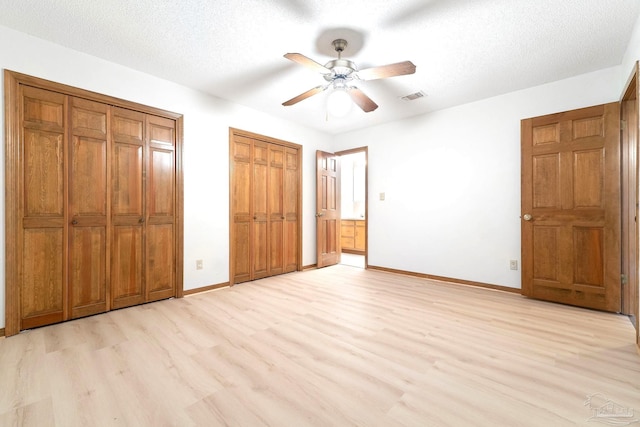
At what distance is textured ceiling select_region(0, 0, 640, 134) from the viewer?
207cm

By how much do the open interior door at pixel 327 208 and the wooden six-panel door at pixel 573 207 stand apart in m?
2.99

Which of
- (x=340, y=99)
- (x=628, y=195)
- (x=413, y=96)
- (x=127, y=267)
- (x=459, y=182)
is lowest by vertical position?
(x=127, y=267)

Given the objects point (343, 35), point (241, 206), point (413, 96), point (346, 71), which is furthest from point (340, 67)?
point (241, 206)

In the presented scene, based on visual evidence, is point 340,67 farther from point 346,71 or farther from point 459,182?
point 459,182

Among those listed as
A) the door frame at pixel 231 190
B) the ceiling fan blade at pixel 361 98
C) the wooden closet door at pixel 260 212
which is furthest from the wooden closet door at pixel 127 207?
the ceiling fan blade at pixel 361 98

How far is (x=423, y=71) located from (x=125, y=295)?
4009mm

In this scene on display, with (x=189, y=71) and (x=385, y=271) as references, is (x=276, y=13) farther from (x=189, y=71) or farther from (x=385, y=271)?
(x=385, y=271)

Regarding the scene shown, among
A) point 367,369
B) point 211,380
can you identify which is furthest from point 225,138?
point 367,369

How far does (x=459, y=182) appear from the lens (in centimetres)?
399

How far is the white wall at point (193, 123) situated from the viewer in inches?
99.5

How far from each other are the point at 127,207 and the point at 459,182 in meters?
4.20

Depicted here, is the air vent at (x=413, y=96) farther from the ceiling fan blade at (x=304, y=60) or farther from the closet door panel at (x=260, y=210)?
the closet door panel at (x=260, y=210)

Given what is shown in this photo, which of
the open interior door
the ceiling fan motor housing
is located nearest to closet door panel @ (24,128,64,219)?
the ceiling fan motor housing

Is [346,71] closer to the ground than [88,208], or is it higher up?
higher up
